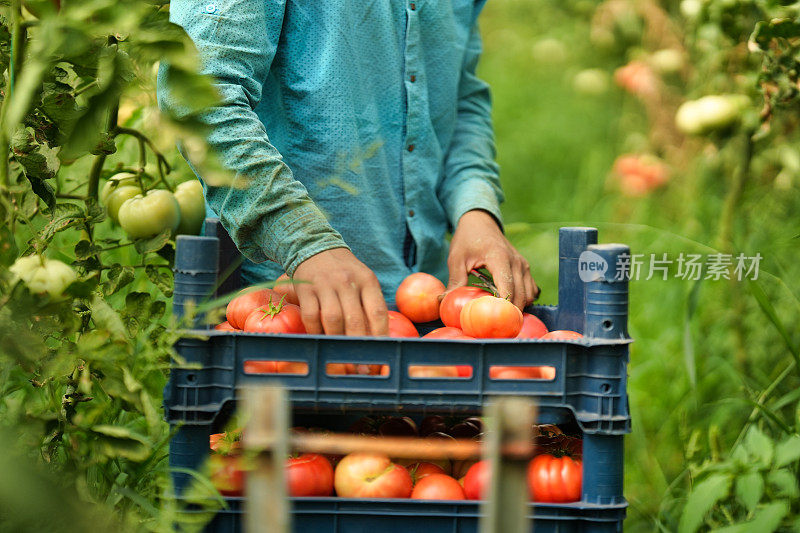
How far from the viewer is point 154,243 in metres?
1.60

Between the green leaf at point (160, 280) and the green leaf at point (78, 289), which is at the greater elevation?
the green leaf at point (160, 280)

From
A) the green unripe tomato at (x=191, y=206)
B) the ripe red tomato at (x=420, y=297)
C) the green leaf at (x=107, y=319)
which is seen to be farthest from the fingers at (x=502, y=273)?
the green leaf at (x=107, y=319)

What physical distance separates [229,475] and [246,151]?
0.50m

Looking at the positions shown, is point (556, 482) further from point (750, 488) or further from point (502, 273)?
point (750, 488)

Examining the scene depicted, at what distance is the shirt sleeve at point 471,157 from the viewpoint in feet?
6.29

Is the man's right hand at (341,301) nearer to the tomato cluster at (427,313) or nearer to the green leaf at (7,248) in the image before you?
the tomato cluster at (427,313)

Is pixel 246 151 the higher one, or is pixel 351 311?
pixel 246 151

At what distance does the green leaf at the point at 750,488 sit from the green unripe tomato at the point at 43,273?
48.8 inches

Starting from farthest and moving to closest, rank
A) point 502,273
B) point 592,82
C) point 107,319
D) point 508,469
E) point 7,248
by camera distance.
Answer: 1. point 592,82
2. point 502,273
3. point 107,319
4. point 7,248
5. point 508,469

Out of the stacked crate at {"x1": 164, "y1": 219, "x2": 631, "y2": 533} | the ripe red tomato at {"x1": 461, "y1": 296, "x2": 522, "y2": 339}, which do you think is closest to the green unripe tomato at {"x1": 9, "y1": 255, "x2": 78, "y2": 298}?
the stacked crate at {"x1": 164, "y1": 219, "x2": 631, "y2": 533}

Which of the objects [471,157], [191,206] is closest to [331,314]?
[191,206]

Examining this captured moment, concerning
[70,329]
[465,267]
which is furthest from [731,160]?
[70,329]

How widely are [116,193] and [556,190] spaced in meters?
3.15

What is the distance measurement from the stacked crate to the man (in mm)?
119
